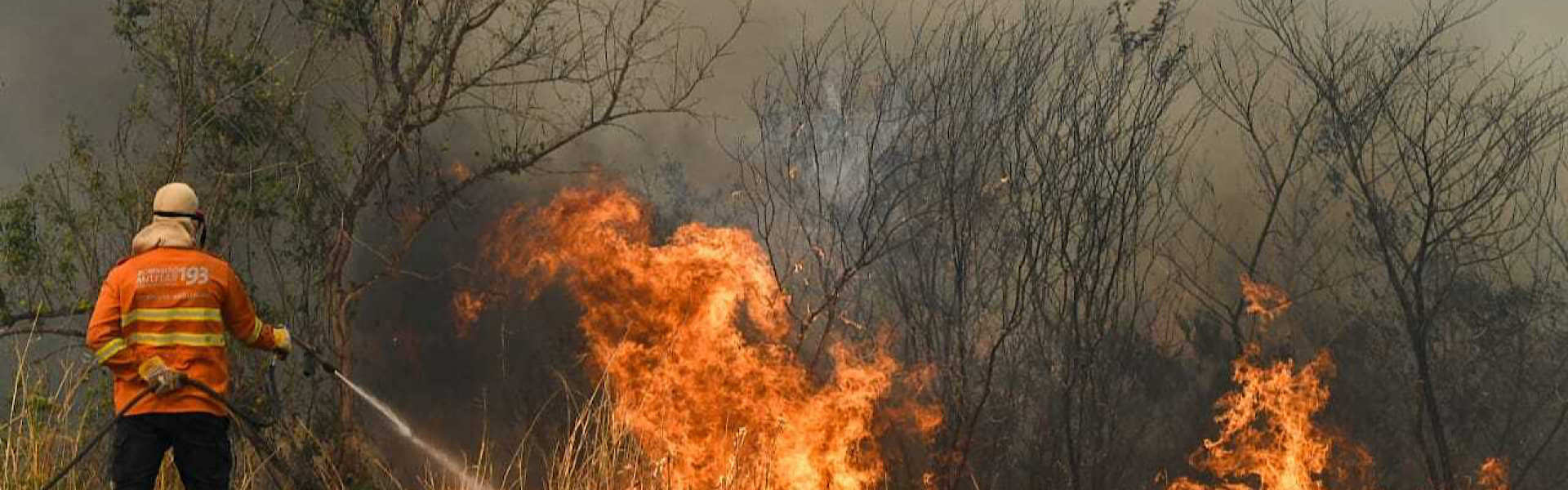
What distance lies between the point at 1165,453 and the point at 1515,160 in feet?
21.4

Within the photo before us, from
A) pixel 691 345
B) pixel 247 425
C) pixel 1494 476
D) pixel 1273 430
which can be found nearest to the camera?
pixel 247 425

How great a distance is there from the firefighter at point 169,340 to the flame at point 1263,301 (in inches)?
630

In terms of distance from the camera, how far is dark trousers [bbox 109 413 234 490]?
22.3 feet

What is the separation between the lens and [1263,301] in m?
20.0

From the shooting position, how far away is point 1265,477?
17.2 m

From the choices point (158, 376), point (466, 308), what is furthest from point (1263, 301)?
point (158, 376)

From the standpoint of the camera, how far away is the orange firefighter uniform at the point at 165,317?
263 inches

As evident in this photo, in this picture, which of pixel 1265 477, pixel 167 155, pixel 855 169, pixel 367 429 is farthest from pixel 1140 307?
pixel 167 155

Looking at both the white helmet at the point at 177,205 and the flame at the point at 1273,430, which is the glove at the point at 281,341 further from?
the flame at the point at 1273,430

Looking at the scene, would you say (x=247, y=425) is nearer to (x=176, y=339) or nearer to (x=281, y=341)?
(x=281, y=341)

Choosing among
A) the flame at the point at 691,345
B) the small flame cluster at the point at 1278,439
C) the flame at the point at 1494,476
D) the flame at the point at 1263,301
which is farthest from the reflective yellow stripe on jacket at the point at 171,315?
the flame at the point at 1494,476

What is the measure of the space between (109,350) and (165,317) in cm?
29

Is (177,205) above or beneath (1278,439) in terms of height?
beneath

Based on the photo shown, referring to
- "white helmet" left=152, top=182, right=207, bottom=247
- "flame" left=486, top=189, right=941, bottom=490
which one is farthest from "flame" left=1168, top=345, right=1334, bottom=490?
"white helmet" left=152, top=182, right=207, bottom=247
